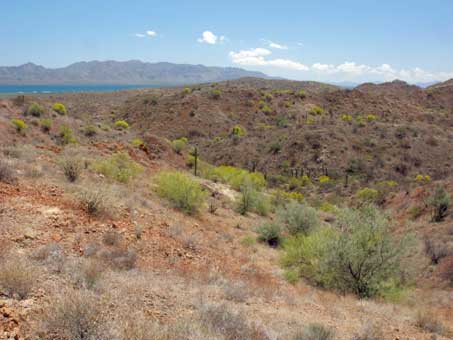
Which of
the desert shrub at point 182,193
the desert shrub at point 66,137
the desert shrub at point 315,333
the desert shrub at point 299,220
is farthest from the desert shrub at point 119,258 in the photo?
the desert shrub at point 66,137

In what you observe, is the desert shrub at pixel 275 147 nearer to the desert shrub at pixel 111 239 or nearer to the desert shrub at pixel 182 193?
the desert shrub at pixel 182 193

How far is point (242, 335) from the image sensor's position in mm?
4594

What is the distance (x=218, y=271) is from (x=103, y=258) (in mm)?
2848

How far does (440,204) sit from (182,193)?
14418mm

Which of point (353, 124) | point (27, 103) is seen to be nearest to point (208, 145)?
point (353, 124)

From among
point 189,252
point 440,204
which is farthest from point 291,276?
point 440,204

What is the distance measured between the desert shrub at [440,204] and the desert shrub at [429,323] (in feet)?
46.4

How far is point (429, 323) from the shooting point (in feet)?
21.2

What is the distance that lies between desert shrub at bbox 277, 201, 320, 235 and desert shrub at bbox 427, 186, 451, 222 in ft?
26.5

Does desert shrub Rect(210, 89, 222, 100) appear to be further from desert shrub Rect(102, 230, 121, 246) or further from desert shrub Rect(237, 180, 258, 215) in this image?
desert shrub Rect(102, 230, 121, 246)

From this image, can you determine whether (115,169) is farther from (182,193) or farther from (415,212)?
(415,212)

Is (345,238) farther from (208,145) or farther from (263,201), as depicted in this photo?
(208,145)

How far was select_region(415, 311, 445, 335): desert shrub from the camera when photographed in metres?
6.36

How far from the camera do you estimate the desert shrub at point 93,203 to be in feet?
30.8
